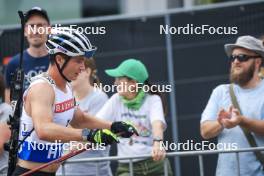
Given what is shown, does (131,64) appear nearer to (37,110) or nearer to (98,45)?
(98,45)

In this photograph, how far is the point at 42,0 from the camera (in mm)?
10367

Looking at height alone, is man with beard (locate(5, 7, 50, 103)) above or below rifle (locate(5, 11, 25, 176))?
above

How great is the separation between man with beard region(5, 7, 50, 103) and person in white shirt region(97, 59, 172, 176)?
0.73 m

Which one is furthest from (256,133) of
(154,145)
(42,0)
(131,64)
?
(42,0)

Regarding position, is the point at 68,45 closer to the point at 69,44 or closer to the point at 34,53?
the point at 69,44

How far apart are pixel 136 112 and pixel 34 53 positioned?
116 centimetres

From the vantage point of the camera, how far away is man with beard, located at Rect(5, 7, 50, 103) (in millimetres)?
8008

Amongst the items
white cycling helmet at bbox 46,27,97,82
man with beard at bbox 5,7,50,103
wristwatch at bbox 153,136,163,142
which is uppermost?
man with beard at bbox 5,7,50,103

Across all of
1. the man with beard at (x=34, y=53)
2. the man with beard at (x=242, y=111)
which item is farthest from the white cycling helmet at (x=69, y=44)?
the man with beard at (x=34, y=53)

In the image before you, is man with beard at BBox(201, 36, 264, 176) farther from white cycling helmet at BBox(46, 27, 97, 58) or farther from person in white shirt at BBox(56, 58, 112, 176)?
white cycling helmet at BBox(46, 27, 97, 58)

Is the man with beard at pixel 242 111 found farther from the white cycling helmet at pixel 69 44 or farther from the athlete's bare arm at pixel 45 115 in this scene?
the athlete's bare arm at pixel 45 115

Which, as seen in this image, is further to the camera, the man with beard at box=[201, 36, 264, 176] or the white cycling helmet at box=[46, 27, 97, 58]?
the man with beard at box=[201, 36, 264, 176]

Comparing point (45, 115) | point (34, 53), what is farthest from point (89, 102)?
point (45, 115)

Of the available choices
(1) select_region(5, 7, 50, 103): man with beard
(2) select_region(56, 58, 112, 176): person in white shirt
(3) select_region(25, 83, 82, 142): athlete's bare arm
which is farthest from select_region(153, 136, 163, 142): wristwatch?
(1) select_region(5, 7, 50, 103): man with beard
